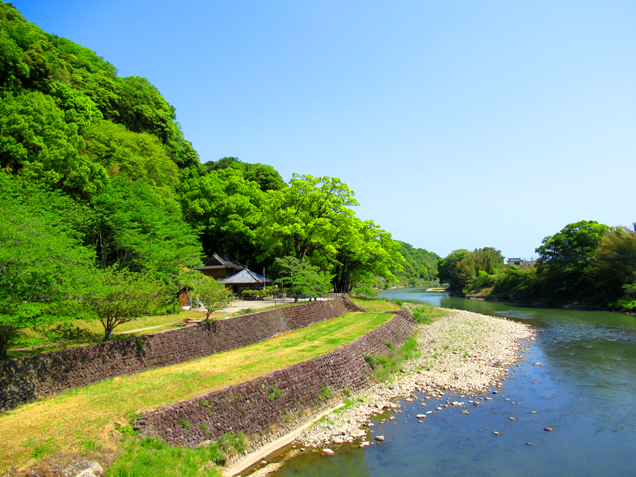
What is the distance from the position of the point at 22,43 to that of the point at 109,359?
3181cm

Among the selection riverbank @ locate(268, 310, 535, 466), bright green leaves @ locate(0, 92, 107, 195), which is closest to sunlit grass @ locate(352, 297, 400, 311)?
riverbank @ locate(268, 310, 535, 466)

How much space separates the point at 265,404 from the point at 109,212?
19680 mm

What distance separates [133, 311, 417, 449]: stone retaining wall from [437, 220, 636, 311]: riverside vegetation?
38.6 meters

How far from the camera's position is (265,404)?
1175 cm

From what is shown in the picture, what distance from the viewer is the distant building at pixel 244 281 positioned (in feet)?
112

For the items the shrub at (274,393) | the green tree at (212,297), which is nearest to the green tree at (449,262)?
the green tree at (212,297)

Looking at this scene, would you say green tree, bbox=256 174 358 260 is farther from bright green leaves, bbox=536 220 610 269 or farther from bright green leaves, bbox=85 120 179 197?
bright green leaves, bbox=536 220 610 269

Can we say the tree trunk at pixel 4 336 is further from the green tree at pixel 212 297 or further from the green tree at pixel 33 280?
the green tree at pixel 212 297

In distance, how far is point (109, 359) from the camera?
1248 centimetres

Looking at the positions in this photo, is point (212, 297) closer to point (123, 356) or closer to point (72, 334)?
point (123, 356)

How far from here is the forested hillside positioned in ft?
39.0

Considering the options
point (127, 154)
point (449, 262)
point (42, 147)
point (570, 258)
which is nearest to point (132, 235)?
point (42, 147)

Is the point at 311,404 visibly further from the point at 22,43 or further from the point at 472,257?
the point at 472,257

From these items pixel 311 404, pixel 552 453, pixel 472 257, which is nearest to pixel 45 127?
pixel 311 404
